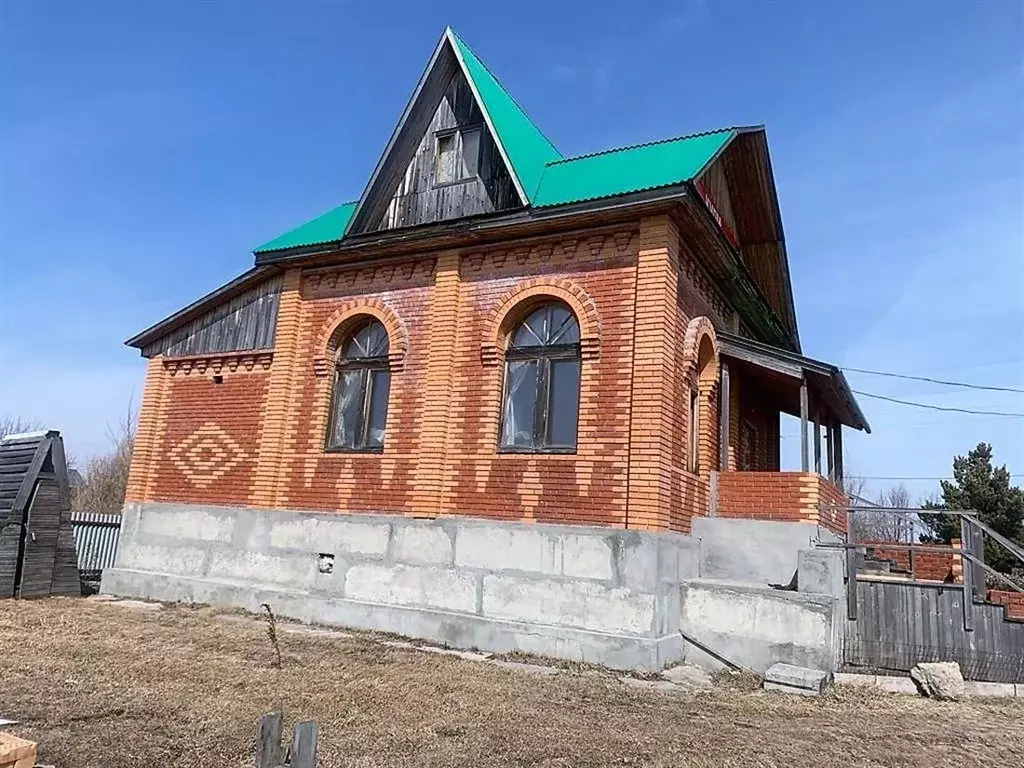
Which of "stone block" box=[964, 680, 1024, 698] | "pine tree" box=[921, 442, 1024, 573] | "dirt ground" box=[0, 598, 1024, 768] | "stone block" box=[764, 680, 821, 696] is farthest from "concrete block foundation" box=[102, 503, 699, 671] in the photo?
"pine tree" box=[921, 442, 1024, 573]

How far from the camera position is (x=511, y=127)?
11.2 m

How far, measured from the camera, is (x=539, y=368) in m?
9.92

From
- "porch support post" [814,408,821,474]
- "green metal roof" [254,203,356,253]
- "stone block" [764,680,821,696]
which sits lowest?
"stone block" [764,680,821,696]

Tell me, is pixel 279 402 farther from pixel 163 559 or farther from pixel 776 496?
pixel 776 496

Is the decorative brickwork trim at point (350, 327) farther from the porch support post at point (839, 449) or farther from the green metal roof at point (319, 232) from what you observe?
the porch support post at point (839, 449)

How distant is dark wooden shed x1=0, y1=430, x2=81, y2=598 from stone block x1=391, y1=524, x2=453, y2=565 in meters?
5.99

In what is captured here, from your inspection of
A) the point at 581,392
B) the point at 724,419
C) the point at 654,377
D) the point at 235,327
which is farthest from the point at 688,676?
the point at 235,327

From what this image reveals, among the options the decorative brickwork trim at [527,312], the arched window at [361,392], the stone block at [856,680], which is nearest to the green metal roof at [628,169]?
the decorative brickwork trim at [527,312]

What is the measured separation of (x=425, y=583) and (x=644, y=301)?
4.48 metres

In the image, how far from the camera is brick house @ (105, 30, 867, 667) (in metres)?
9.16

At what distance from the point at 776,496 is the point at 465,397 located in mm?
4294

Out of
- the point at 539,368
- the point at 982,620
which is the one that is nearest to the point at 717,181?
the point at 539,368

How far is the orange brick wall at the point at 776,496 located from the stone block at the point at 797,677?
2240 millimetres

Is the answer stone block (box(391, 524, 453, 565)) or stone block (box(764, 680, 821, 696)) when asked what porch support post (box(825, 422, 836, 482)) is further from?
stone block (box(391, 524, 453, 565))
